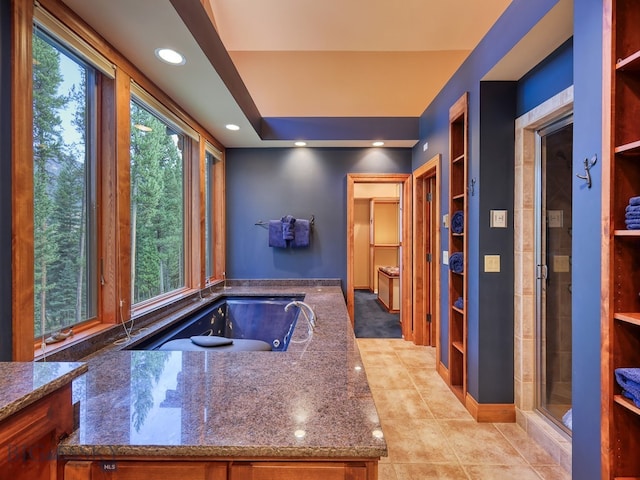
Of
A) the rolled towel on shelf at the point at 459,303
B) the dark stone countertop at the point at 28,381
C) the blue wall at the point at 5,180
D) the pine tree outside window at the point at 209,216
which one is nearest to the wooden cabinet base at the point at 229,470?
the dark stone countertop at the point at 28,381

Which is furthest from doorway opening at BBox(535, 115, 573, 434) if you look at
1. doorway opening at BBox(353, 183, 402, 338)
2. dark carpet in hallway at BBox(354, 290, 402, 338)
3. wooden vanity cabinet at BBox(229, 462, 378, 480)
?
doorway opening at BBox(353, 183, 402, 338)

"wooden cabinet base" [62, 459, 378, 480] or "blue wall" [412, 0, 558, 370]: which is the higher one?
"blue wall" [412, 0, 558, 370]

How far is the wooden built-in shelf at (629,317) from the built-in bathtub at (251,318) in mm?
2166

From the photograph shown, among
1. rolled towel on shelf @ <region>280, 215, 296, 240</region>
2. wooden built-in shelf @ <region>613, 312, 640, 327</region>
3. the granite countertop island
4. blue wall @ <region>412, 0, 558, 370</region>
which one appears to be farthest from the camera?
rolled towel on shelf @ <region>280, 215, 296, 240</region>

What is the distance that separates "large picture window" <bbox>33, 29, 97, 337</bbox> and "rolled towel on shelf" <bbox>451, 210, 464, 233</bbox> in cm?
250

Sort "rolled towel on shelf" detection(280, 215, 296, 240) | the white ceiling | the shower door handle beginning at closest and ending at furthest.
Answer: the shower door handle < the white ceiling < "rolled towel on shelf" detection(280, 215, 296, 240)

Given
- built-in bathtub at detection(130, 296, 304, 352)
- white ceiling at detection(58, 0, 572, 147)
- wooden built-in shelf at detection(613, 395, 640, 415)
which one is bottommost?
built-in bathtub at detection(130, 296, 304, 352)

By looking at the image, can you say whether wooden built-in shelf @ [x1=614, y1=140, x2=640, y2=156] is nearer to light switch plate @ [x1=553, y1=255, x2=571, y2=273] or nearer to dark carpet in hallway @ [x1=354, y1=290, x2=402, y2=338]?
light switch plate @ [x1=553, y1=255, x2=571, y2=273]

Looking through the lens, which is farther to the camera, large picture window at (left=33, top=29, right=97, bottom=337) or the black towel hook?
large picture window at (left=33, top=29, right=97, bottom=337)

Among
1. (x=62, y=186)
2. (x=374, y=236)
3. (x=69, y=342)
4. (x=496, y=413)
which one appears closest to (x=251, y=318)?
(x=69, y=342)

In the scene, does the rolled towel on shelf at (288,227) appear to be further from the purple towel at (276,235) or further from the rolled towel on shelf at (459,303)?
A: the rolled towel on shelf at (459,303)

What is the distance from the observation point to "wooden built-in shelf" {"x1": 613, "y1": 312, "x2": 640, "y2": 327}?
107 cm

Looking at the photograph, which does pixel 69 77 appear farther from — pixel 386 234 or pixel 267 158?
pixel 386 234

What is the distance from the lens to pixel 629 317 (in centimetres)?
111
